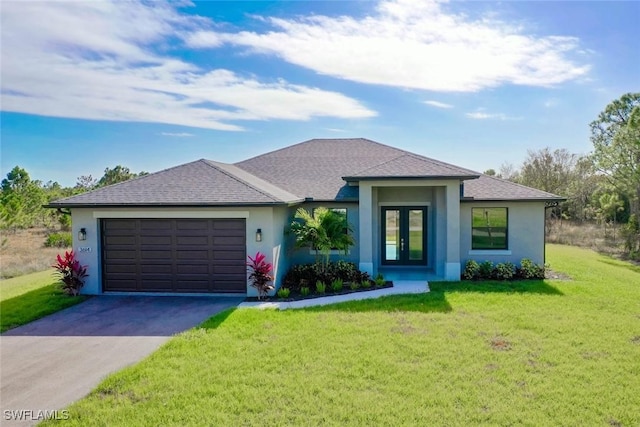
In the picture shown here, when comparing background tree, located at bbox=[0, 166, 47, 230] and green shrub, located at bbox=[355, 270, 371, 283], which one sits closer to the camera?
green shrub, located at bbox=[355, 270, 371, 283]

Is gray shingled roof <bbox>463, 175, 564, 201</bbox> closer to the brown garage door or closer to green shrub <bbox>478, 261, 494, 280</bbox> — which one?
green shrub <bbox>478, 261, 494, 280</bbox>

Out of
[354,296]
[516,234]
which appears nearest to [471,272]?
[516,234]

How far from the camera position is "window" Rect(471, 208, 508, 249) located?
15016 millimetres

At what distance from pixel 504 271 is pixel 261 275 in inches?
349

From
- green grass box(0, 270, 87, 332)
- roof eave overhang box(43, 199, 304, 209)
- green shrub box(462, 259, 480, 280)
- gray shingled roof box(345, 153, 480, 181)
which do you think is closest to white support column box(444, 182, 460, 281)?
green shrub box(462, 259, 480, 280)

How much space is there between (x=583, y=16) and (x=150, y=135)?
71.1ft

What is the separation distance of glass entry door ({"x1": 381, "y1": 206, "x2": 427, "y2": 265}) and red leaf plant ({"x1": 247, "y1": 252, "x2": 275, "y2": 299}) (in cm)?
656

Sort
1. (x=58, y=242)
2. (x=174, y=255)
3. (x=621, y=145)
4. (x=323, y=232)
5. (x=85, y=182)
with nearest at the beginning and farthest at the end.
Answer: (x=174, y=255) < (x=323, y=232) < (x=58, y=242) < (x=621, y=145) < (x=85, y=182)

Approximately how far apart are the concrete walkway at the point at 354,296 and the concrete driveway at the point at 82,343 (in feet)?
3.26

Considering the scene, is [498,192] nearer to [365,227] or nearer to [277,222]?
[365,227]

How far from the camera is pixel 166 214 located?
12.1 metres

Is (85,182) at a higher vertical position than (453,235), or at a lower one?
higher

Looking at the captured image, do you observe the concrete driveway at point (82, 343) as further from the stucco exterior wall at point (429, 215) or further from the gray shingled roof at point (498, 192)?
the gray shingled roof at point (498, 192)

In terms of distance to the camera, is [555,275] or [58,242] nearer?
[555,275]
